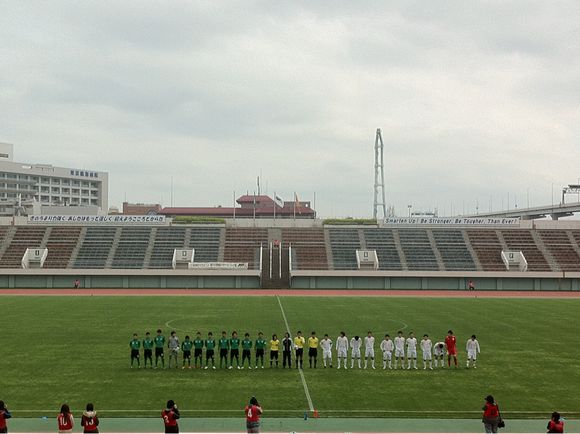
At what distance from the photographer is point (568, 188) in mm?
123625

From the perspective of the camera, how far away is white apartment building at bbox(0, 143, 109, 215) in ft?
463

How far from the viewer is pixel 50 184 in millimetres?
151125

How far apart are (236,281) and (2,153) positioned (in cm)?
9983

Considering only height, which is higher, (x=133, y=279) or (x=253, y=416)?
(x=133, y=279)

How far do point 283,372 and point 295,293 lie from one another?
3859cm

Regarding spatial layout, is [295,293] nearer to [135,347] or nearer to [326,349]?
[326,349]

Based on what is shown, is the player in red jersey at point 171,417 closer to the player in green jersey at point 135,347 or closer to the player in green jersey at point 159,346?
the player in green jersey at point 159,346

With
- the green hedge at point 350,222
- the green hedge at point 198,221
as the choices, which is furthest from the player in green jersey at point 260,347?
the green hedge at point 350,222

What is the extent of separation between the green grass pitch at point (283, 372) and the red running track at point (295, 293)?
15894 mm

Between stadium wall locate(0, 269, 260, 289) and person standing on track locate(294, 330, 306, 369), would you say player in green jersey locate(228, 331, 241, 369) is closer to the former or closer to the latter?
Answer: person standing on track locate(294, 330, 306, 369)

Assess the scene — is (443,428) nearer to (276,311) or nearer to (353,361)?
(353,361)

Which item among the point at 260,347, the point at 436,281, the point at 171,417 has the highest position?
the point at 436,281

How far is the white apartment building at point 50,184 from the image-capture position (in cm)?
14125


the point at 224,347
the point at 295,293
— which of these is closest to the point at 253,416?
the point at 224,347
